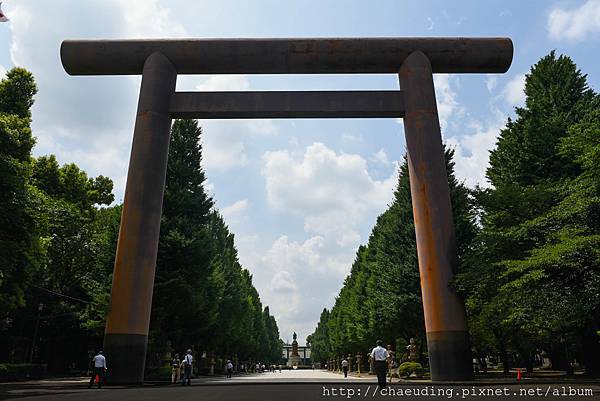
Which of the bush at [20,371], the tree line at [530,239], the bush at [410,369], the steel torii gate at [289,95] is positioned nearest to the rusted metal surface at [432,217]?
the steel torii gate at [289,95]

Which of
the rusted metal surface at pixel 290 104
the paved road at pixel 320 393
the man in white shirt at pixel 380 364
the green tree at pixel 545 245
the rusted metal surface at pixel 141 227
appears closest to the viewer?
the paved road at pixel 320 393

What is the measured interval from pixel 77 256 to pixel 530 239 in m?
29.7

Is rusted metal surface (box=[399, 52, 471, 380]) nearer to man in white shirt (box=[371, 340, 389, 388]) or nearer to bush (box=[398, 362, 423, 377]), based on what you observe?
man in white shirt (box=[371, 340, 389, 388])

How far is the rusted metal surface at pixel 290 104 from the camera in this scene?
718 inches

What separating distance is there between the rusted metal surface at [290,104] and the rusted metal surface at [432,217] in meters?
0.97

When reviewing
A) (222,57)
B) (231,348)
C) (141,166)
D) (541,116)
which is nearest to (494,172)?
(541,116)

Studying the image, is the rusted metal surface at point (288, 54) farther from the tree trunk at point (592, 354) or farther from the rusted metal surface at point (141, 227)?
the tree trunk at point (592, 354)

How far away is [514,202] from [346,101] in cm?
746

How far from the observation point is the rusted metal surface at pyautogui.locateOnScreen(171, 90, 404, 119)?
18.2 metres

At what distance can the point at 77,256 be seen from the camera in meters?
33.2

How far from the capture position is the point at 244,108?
18266mm

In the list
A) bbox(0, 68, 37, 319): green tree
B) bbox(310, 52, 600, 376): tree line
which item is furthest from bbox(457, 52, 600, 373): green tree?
bbox(0, 68, 37, 319): green tree

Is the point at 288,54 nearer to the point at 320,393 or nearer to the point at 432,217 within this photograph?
the point at 432,217

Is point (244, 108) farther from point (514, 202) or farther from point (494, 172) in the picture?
point (494, 172)
